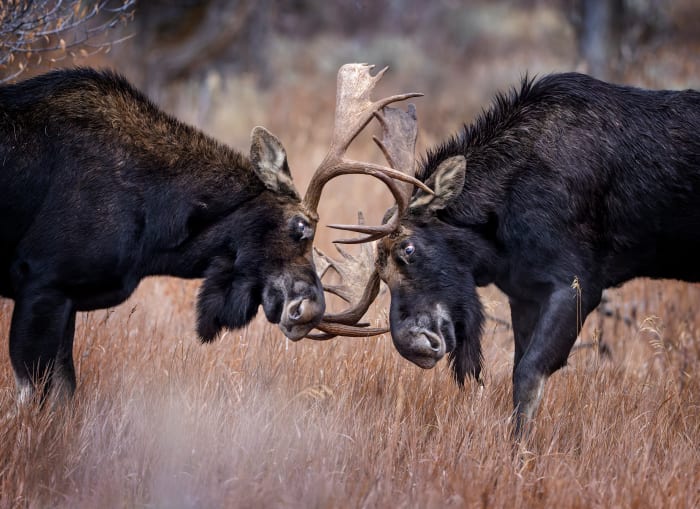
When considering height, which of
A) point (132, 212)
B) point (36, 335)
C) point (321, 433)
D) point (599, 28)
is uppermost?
point (599, 28)

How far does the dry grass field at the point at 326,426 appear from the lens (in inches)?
180

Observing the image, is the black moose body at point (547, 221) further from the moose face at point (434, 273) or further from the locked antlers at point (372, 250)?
the locked antlers at point (372, 250)

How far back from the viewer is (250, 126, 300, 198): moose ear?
5.71 metres

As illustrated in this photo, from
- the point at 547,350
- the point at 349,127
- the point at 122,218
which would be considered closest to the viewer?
the point at 122,218

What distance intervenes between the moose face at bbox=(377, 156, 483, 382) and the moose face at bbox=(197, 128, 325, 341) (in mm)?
492

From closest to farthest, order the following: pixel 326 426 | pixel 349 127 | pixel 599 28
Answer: pixel 326 426 < pixel 349 127 < pixel 599 28

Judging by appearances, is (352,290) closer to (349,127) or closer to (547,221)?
(349,127)

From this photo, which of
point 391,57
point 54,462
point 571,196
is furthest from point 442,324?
point 391,57

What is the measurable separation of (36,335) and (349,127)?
2.10 metres

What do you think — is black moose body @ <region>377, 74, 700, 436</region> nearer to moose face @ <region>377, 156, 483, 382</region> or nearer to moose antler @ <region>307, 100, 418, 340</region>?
moose face @ <region>377, 156, 483, 382</region>

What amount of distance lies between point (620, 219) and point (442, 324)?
1.22m

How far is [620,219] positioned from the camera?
5.93m

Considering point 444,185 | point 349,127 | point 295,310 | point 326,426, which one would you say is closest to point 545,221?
point 444,185

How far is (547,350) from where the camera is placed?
5.73 meters
